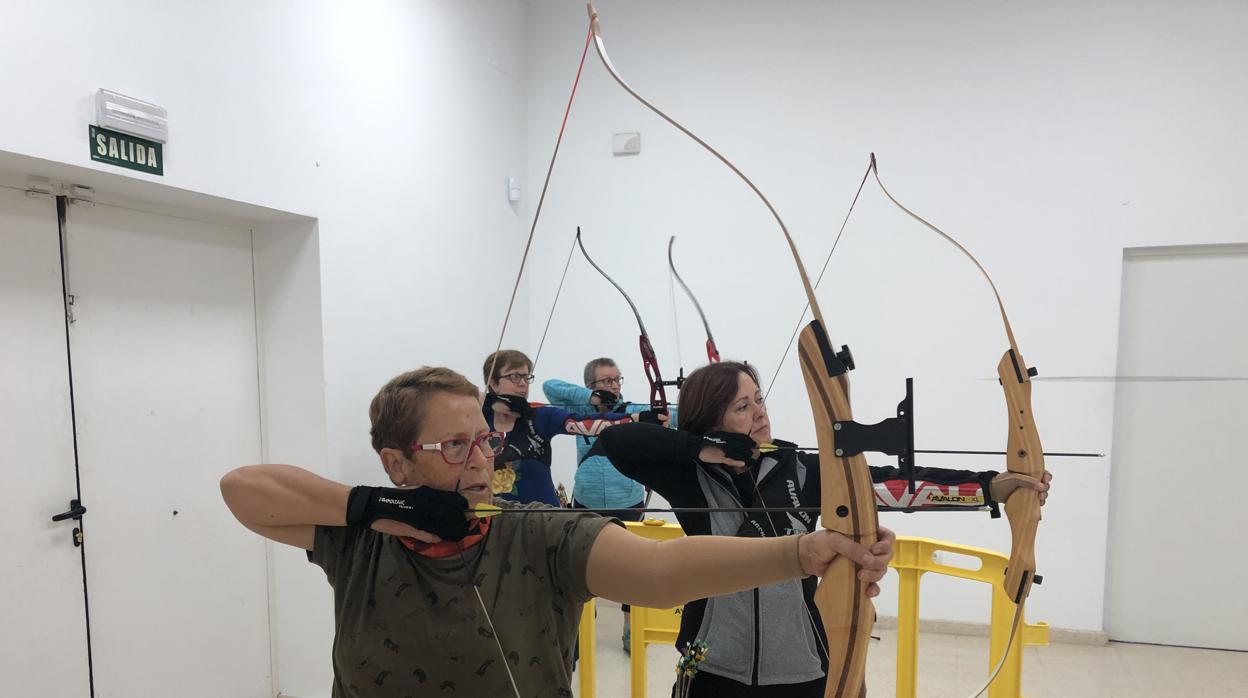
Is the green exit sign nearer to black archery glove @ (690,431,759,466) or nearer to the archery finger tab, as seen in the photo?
the archery finger tab

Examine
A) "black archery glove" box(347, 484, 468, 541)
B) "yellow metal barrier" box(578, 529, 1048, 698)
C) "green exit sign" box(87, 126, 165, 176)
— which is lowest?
"yellow metal barrier" box(578, 529, 1048, 698)

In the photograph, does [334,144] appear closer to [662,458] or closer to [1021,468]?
[662,458]

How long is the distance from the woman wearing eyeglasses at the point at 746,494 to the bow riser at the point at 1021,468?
28 millimetres

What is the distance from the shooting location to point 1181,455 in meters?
2.57

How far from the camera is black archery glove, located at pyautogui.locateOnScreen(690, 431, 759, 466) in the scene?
1188mm

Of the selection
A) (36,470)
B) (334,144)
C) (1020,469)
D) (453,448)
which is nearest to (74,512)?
(36,470)

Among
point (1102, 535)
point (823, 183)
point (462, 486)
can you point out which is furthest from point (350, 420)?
point (1102, 535)

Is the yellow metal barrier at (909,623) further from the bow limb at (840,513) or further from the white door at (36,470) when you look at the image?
the white door at (36,470)

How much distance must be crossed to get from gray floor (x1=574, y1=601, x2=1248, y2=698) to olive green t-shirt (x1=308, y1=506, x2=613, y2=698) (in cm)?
176

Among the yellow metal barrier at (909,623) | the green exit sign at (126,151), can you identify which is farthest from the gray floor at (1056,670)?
the green exit sign at (126,151)

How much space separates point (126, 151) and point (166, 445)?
84cm

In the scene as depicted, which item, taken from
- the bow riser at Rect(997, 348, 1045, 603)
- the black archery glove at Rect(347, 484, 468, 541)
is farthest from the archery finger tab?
the bow riser at Rect(997, 348, 1045, 603)

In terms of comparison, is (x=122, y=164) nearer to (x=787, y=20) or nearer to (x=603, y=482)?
(x=603, y=482)

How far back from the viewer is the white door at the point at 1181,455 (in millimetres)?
2502
